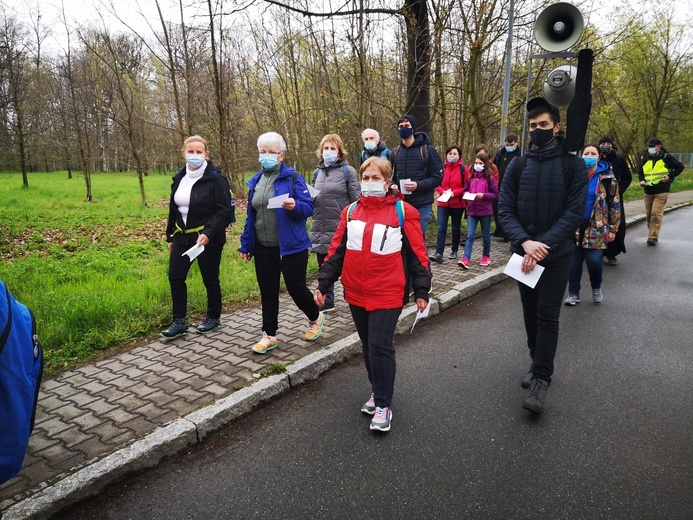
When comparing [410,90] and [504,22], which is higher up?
[504,22]

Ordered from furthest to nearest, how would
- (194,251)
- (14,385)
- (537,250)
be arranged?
(194,251) → (537,250) → (14,385)

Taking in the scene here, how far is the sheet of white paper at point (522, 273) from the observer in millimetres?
3502

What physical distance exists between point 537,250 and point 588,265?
3428 mm

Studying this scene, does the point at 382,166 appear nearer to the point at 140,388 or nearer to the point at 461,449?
the point at 461,449

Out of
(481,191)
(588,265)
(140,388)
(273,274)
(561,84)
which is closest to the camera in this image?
(140,388)

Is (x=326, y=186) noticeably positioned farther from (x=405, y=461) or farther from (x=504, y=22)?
(x=504, y=22)

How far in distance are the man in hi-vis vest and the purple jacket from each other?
4.59m

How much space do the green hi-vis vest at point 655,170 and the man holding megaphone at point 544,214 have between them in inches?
312

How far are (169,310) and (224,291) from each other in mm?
928

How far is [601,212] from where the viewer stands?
239 inches

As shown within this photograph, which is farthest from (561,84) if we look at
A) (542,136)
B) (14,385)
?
(14,385)

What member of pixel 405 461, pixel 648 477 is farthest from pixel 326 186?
pixel 648 477

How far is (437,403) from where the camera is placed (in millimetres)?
3723

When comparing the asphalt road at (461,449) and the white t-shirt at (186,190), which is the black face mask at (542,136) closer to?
the asphalt road at (461,449)
